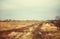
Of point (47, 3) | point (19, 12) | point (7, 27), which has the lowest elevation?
point (7, 27)

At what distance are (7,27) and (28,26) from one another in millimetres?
470

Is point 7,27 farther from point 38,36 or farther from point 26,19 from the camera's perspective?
point 38,36

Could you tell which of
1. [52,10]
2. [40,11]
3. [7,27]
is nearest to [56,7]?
[52,10]

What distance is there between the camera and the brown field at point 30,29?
295cm

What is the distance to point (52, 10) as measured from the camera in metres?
3.07

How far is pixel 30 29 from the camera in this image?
299cm

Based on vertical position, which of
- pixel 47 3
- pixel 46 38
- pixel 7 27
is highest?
pixel 47 3

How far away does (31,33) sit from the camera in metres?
2.96

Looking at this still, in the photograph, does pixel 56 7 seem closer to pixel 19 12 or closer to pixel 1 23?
pixel 19 12

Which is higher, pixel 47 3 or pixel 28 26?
pixel 47 3

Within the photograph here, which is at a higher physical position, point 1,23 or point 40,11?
point 40,11

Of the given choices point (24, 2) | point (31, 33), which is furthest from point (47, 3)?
point (31, 33)

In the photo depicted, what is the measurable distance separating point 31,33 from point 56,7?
0.83 m

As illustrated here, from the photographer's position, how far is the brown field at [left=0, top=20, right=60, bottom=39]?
2.95 m
